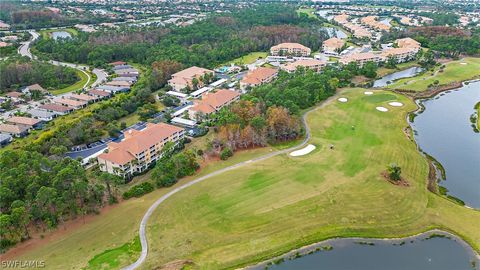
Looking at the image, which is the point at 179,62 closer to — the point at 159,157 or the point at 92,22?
the point at 159,157

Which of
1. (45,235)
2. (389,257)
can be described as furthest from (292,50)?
(45,235)

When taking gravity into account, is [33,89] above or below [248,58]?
above

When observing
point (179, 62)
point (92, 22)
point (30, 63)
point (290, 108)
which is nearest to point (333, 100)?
point (290, 108)

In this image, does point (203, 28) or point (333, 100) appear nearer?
point (333, 100)

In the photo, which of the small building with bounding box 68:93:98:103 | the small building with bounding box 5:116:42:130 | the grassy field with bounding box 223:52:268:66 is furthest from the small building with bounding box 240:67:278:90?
the small building with bounding box 5:116:42:130

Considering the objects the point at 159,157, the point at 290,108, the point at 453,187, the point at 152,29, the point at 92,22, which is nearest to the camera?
the point at 453,187

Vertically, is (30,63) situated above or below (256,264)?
above

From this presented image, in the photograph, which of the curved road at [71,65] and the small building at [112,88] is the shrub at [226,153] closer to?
the small building at [112,88]

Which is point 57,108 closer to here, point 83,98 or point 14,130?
point 83,98
